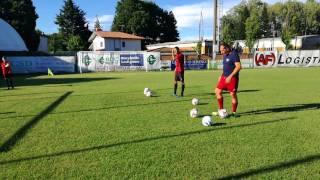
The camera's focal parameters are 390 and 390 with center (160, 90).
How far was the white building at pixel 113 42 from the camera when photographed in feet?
261

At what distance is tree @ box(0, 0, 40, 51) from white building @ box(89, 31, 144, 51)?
1304 cm

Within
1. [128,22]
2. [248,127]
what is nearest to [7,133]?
[248,127]

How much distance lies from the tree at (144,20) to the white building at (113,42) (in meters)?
15.8

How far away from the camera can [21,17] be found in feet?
235

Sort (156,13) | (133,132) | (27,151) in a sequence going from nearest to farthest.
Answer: (27,151), (133,132), (156,13)

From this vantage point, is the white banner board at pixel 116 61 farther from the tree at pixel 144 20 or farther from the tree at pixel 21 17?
the tree at pixel 144 20

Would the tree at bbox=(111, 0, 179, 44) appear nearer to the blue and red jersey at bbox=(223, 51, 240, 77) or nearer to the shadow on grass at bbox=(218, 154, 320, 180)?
the blue and red jersey at bbox=(223, 51, 240, 77)

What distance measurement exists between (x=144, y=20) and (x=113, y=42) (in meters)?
19.8

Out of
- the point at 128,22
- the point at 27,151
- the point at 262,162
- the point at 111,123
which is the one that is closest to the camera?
the point at 262,162

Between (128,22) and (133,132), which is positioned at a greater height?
(128,22)

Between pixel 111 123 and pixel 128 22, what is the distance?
299 feet

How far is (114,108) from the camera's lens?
12523 millimetres

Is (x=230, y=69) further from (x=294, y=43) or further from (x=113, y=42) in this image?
(x=294, y=43)

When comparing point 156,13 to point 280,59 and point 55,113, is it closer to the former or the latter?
point 280,59
